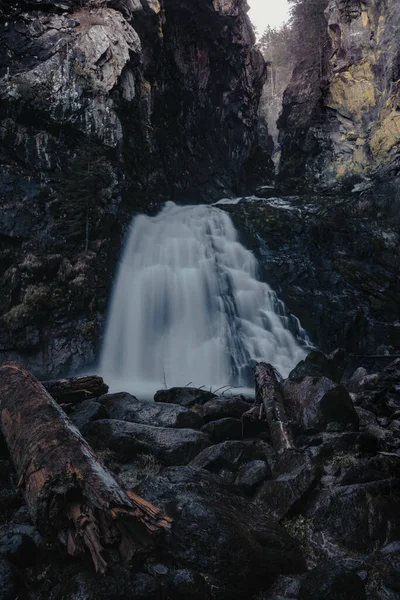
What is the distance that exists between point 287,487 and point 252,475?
668 millimetres

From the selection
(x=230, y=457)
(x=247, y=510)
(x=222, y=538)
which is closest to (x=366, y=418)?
(x=230, y=457)

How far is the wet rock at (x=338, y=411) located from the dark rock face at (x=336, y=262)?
41.2 ft

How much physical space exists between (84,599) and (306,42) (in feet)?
154

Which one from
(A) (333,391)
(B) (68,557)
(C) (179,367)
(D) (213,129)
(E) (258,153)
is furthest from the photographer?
(E) (258,153)

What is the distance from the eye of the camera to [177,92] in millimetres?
33125

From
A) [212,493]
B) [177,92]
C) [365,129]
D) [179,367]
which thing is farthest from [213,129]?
[212,493]

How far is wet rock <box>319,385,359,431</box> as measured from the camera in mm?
6844

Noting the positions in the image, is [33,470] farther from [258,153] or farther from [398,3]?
[258,153]

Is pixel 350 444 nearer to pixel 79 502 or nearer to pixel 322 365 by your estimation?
pixel 79 502

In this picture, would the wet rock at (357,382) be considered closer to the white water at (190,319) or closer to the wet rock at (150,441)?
the white water at (190,319)

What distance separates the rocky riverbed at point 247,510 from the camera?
3.37 metres

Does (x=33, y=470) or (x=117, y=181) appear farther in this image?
(x=117, y=181)

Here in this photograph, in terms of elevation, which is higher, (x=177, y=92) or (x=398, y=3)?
(x=398, y=3)

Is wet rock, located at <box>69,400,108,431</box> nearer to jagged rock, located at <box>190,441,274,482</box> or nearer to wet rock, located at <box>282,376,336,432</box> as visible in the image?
jagged rock, located at <box>190,441,274,482</box>
